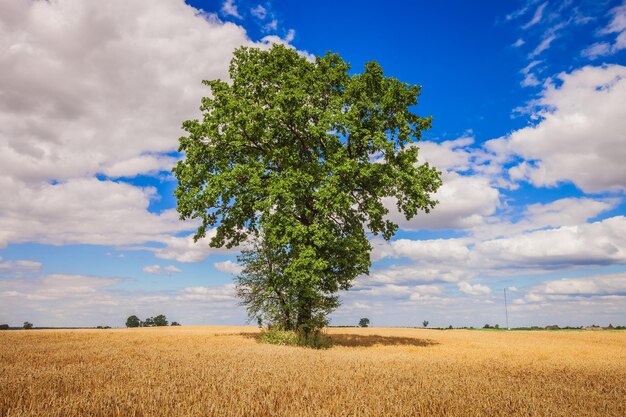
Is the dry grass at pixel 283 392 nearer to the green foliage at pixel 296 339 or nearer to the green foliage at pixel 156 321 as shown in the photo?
the green foliage at pixel 296 339

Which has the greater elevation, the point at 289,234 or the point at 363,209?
the point at 363,209

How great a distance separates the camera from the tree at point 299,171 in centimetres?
2286

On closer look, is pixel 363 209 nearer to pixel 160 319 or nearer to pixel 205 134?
pixel 205 134

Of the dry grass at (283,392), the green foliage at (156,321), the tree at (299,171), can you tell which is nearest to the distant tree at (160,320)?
the green foliage at (156,321)

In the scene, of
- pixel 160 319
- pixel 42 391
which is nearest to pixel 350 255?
pixel 42 391

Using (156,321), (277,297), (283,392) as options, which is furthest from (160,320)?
(283,392)

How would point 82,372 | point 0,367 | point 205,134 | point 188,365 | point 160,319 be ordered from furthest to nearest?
1. point 160,319
2. point 205,134
3. point 188,365
4. point 0,367
5. point 82,372

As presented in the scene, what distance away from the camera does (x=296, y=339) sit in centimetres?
2309

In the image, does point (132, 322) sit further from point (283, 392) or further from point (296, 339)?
point (283, 392)

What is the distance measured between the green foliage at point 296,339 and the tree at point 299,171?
1.67ft

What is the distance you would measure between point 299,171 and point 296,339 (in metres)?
9.07

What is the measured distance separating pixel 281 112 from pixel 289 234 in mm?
6749

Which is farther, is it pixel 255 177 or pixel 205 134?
pixel 205 134

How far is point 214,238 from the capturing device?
2648cm
